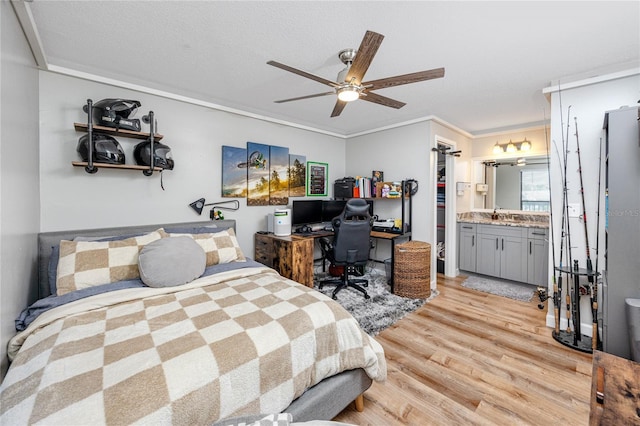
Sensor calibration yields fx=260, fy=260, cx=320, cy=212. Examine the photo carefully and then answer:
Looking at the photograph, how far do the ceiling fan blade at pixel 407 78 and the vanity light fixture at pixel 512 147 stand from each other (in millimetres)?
3031

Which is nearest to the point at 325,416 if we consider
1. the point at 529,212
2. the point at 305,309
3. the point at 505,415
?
the point at 305,309

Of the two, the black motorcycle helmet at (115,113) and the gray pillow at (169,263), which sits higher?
the black motorcycle helmet at (115,113)

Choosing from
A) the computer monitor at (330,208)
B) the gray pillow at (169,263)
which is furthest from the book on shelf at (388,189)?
the gray pillow at (169,263)

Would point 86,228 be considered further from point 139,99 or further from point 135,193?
point 139,99

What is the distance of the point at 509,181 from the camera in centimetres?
469

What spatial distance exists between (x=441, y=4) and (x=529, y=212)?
3.82m

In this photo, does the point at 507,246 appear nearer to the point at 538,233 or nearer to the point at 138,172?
the point at 538,233

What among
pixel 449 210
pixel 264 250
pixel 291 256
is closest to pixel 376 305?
pixel 291 256

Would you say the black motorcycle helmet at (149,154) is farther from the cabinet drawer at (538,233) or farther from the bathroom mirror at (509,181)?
the bathroom mirror at (509,181)

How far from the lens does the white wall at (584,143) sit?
225 centimetres

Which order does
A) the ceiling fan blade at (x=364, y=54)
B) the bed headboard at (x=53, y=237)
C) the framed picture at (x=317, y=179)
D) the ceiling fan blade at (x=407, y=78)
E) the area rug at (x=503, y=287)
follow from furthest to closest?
1. the framed picture at (x=317, y=179)
2. the area rug at (x=503, y=287)
3. the bed headboard at (x=53, y=237)
4. the ceiling fan blade at (x=407, y=78)
5. the ceiling fan blade at (x=364, y=54)

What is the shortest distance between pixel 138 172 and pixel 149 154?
0.28 metres

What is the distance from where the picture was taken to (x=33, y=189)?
190cm

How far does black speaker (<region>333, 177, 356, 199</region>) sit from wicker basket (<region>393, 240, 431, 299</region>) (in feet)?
4.36
